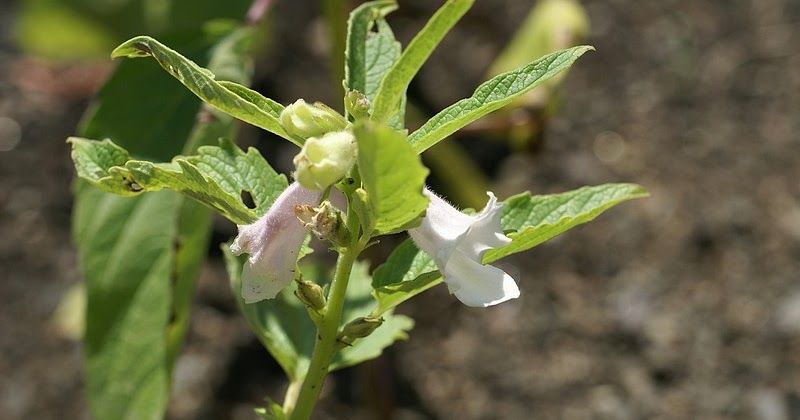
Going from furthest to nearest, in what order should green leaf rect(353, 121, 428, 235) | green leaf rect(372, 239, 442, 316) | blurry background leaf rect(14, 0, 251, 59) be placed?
blurry background leaf rect(14, 0, 251, 59) < green leaf rect(372, 239, 442, 316) < green leaf rect(353, 121, 428, 235)

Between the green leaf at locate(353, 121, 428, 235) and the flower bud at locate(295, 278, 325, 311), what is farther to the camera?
the flower bud at locate(295, 278, 325, 311)

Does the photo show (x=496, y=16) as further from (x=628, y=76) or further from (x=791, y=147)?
(x=791, y=147)

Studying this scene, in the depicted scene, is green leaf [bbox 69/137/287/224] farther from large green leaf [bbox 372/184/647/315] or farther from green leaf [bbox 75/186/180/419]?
green leaf [bbox 75/186/180/419]

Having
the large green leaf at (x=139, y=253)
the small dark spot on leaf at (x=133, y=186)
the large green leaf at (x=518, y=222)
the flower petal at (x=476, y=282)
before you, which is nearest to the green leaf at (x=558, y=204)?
the large green leaf at (x=518, y=222)

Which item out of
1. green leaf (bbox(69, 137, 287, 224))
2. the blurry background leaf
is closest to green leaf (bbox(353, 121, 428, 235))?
green leaf (bbox(69, 137, 287, 224))

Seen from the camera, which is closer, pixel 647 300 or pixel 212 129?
pixel 212 129

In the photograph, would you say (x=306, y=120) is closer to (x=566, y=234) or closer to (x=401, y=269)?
(x=401, y=269)

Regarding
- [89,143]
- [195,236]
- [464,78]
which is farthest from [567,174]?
[89,143]
